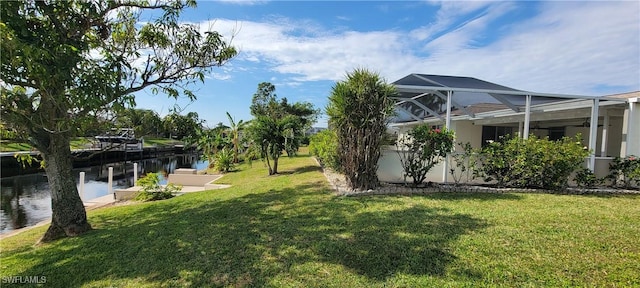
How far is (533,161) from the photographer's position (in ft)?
25.6

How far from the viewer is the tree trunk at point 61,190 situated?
19.4 feet

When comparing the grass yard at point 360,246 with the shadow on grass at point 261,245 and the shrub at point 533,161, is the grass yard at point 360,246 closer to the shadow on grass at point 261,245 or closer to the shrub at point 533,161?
the shadow on grass at point 261,245

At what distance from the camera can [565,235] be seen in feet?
14.4

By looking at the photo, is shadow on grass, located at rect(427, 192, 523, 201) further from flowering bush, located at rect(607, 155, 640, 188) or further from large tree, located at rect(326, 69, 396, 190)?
flowering bush, located at rect(607, 155, 640, 188)

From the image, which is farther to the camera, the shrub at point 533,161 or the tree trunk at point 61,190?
the shrub at point 533,161

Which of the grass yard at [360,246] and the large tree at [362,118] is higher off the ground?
the large tree at [362,118]

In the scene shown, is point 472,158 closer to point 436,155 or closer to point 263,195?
point 436,155

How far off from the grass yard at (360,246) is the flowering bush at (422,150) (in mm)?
1233

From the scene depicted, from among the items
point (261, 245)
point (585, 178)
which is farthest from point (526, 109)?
point (261, 245)

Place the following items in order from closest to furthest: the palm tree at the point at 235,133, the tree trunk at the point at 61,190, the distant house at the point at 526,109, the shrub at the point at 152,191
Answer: the tree trunk at the point at 61,190
the distant house at the point at 526,109
the shrub at the point at 152,191
the palm tree at the point at 235,133

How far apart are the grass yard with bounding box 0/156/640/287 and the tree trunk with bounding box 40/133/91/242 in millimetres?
428

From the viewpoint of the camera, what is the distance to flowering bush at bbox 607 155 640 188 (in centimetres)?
833

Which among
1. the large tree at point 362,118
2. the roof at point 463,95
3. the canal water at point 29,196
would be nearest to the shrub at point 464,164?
the roof at point 463,95

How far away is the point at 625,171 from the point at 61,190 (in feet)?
45.1
